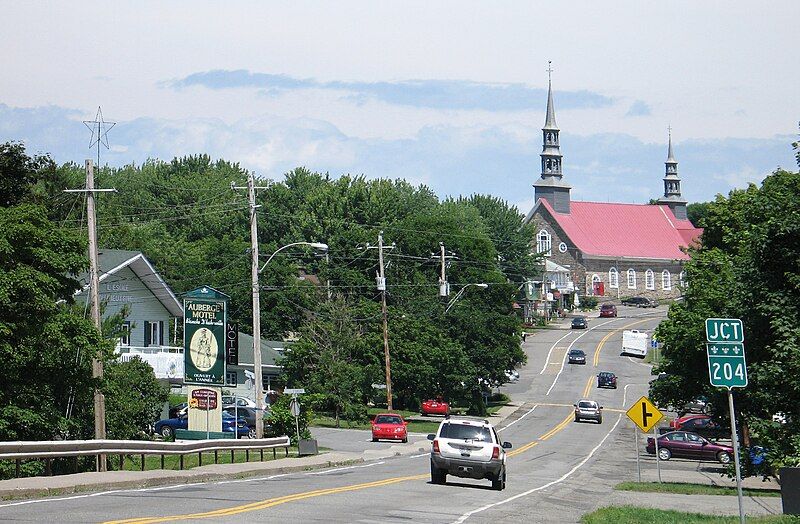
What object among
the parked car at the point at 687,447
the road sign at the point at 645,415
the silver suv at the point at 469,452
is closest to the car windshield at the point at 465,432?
the silver suv at the point at 469,452

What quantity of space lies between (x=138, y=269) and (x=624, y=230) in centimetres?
11362

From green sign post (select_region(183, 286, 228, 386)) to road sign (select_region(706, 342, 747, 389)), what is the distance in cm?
2683

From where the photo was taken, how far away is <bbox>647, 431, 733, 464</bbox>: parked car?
55.3 m

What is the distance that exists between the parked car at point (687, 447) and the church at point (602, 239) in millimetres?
97466

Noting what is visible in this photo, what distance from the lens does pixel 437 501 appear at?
24.5 metres

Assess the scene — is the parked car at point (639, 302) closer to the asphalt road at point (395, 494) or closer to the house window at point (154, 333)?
the asphalt road at point (395, 494)

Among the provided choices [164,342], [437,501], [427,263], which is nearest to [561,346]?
[427,263]

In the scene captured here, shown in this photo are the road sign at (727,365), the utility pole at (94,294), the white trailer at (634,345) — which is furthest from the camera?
the white trailer at (634,345)

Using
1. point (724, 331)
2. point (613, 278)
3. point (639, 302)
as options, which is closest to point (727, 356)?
point (724, 331)

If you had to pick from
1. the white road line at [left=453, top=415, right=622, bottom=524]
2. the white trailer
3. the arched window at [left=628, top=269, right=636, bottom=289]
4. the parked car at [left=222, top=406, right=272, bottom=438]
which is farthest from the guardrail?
the arched window at [left=628, top=269, right=636, bottom=289]

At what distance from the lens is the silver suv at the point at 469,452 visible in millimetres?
28969

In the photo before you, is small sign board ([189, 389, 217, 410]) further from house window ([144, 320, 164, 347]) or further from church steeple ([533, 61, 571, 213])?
church steeple ([533, 61, 571, 213])

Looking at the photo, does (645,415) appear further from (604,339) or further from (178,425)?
(604,339)

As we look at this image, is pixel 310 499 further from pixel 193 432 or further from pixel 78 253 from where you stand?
pixel 193 432
